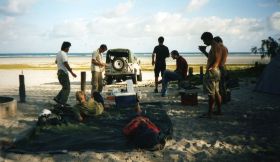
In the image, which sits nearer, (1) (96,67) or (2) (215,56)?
(2) (215,56)

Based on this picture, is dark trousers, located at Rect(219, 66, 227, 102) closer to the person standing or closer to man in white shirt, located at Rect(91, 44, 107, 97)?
Result: the person standing

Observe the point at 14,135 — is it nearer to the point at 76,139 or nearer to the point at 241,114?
the point at 76,139

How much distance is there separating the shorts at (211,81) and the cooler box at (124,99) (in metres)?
2.43

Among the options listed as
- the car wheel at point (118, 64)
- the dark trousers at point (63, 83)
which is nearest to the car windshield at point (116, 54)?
the car wheel at point (118, 64)

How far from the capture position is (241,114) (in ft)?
27.7

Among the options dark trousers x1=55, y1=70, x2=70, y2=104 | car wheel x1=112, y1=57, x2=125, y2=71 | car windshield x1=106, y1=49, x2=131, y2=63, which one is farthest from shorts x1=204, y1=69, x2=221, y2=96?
car windshield x1=106, y1=49, x2=131, y2=63

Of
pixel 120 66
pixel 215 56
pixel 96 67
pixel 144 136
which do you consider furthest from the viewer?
pixel 120 66

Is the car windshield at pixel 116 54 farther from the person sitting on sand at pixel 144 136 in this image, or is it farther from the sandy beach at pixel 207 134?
the person sitting on sand at pixel 144 136

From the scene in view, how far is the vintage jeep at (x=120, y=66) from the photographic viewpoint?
17406 mm

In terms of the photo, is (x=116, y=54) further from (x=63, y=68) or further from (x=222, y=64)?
(x=222, y=64)

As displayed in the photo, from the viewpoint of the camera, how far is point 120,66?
17.4 metres

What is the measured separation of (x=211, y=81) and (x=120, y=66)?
1007 cm

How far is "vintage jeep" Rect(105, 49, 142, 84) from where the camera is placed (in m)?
17.4

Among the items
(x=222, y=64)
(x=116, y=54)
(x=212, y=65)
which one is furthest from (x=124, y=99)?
(x=116, y=54)
